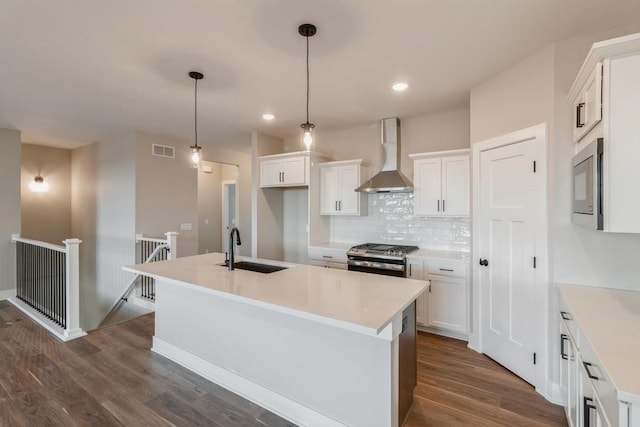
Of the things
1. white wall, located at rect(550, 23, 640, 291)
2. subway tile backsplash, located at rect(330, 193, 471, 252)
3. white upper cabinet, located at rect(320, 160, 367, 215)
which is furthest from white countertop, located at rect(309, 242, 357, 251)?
white wall, located at rect(550, 23, 640, 291)

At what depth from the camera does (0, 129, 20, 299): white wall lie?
4836mm

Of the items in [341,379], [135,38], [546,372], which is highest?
[135,38]

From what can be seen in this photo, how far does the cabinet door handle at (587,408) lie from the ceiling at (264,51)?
227 cm

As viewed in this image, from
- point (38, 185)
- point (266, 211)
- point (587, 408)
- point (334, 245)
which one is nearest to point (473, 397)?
point (587, 408)

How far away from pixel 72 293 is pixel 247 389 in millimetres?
2594

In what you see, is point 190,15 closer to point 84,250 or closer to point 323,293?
point 323,293

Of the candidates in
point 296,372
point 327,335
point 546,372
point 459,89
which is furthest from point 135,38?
point 546,372

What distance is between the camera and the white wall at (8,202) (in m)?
4.84

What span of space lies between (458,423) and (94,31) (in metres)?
3.81

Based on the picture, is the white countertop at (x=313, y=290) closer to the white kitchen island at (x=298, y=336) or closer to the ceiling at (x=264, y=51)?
the white kitchen island at (x=298, y=336)

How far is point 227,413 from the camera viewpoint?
2.25m

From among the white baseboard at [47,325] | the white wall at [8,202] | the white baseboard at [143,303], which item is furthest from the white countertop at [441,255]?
the white wall at [8,202]

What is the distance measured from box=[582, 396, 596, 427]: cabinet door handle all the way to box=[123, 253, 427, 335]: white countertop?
3.00 ft

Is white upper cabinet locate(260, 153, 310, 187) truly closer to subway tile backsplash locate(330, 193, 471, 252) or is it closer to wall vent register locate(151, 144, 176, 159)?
subway tile backsplash locate(330, 193, 471, 252)
